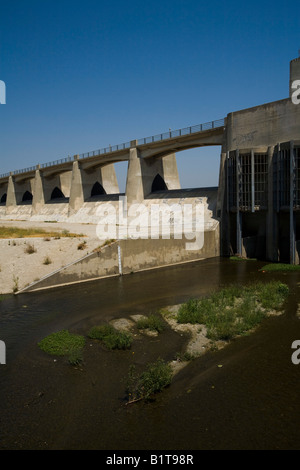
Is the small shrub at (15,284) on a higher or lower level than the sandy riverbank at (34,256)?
lower

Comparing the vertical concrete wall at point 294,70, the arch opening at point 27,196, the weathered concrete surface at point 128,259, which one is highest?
the vertical concrete wall at point 294,70

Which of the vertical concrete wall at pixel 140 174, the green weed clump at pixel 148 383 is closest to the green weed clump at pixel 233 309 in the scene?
the green weed clump at pixel 148 383

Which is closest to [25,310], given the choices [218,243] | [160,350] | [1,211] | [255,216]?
[160,350]

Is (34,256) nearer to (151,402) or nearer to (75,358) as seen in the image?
(75,358)

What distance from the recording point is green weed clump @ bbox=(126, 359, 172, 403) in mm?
7680

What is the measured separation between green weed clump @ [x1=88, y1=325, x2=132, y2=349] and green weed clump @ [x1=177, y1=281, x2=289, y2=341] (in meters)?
2.50

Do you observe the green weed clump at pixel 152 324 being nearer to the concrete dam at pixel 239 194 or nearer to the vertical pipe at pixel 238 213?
the concrete dam at pixel 239 194

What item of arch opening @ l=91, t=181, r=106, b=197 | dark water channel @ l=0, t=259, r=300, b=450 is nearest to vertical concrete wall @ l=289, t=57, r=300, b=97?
dark water channel @ l=0, t=259, r=300, b=450

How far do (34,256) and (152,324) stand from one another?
10.4 metres

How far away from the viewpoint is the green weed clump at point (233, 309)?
Result: 11.3 metres

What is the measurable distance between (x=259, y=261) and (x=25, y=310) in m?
16.5

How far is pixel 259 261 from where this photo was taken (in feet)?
79.4

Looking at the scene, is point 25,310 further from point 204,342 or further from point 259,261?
point 259,261

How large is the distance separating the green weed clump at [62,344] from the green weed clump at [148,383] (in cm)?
239
